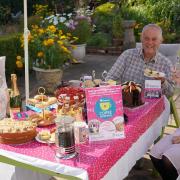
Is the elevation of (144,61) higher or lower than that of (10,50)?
higher

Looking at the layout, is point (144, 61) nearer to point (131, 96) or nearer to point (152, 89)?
point (152, 89)

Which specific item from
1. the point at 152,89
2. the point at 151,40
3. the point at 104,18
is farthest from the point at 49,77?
the point at 104,18

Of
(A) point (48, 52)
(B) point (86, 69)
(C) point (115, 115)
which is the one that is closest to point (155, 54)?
(C) point (115, 115)

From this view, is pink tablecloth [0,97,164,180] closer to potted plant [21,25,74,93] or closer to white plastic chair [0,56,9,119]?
white plastic chair [0,56,9,119]

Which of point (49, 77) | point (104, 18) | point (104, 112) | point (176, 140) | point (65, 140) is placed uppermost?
point (104, 18)

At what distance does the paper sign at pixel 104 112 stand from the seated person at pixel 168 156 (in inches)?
26.0

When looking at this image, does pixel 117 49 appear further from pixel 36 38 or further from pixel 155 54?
pixel 155 54

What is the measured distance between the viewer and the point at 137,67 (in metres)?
3.70

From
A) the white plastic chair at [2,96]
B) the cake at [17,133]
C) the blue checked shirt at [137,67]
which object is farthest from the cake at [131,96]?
the white plastic chair at [2,96]

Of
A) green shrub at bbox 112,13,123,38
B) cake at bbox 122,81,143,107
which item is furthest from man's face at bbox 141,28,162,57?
green shrub at bbox 112,13,123,38

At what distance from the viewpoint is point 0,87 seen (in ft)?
11.3

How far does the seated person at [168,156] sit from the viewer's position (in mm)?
2783

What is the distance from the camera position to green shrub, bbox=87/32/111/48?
29.5 feet

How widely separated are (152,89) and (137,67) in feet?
1.83
